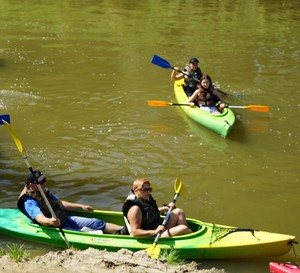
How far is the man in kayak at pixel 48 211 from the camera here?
6541mm

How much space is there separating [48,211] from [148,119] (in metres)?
5.20

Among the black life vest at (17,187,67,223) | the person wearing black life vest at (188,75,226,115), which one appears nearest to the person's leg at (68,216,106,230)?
the black life vest at (17,187,67,223)

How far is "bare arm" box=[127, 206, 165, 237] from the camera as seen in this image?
6395 millimetres

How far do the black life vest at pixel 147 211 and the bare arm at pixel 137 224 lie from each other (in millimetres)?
58

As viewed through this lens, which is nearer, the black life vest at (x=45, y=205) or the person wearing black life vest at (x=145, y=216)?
the person wearing black life vest at (x=145, y=216)

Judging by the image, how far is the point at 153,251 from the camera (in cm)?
602

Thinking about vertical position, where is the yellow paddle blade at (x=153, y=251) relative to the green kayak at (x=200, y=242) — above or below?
above

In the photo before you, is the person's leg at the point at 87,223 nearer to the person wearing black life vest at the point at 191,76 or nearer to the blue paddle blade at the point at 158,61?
the person wearing black life vest at the point at 191,76

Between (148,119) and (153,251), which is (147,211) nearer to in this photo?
(153,251)

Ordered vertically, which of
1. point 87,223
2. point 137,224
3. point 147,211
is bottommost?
point 87,223


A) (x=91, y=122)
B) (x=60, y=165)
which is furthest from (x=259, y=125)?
(x=60, y=165)

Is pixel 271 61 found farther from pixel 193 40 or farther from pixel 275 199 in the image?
pixel 275 199

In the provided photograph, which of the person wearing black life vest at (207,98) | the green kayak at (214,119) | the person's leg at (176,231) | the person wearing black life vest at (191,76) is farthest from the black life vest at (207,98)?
the person's leg at (176,231)

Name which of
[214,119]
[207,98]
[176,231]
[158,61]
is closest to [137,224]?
[176,231]
